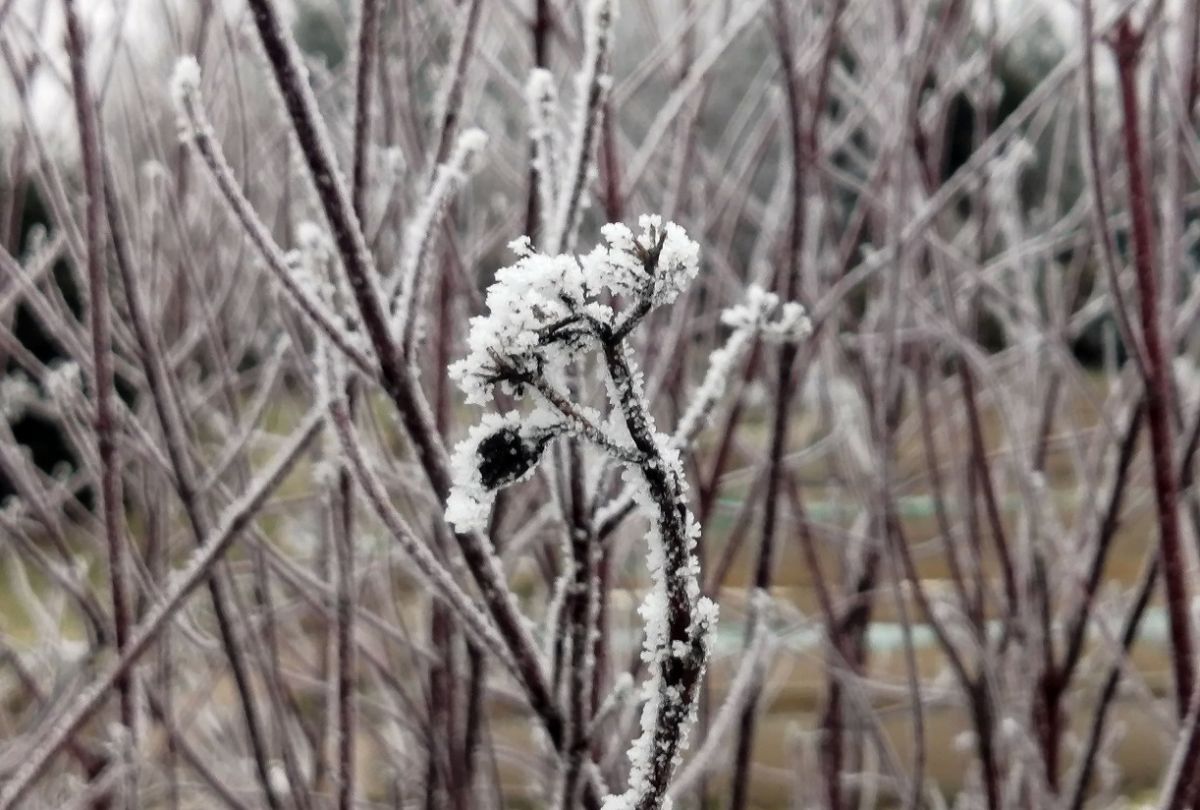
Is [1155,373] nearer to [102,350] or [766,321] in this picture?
[766,321]

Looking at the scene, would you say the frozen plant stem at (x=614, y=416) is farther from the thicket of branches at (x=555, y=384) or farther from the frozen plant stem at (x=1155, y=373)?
the frozen plant stem at (x=1155, y=373)

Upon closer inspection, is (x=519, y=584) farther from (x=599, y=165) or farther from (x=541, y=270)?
(x=541, y=270)

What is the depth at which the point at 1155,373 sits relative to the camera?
1.08 meters

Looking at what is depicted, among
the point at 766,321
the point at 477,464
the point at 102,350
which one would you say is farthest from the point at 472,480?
the point at 102,350

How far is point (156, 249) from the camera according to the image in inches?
60.9

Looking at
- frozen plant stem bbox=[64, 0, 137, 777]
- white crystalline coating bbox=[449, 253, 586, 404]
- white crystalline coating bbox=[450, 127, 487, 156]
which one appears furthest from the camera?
frozen plant stem bbox=[64, 0, 137, 777]

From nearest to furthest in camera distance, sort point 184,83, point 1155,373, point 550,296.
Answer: point 550,296, point 184,83, point 1155,373

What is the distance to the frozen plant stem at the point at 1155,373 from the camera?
1018 mm

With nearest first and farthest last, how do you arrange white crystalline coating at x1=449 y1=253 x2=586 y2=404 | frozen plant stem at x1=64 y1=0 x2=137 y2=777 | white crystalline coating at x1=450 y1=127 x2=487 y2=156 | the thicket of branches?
white crystalline coating at x1=449 y1=253 x2=586 y2=404 < the thicket of branches < white crystalline coating at x1=450 y1=127 x2=487 y2=156 < frozen plant stem at x1=64 y1=0 x2=137 y2=777

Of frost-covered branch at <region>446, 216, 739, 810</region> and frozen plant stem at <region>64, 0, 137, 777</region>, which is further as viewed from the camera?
frozen plant stem at <region>64, 0, 137, 777</region>

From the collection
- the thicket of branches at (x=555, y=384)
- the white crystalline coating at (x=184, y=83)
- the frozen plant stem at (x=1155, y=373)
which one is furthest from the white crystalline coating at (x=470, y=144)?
the frozen plant stem at (x=1155, y=373)

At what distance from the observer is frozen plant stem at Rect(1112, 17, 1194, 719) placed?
102 cm

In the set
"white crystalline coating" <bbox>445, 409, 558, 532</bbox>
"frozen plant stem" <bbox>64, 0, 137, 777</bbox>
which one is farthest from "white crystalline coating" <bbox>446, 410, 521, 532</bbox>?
"frozen plant stem" <bbox>64, 0, 137, 777</bbox>

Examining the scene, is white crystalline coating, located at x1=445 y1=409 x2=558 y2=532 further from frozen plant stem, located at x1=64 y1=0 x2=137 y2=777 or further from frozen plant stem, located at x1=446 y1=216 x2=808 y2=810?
frozen plant stem, located at x1=64 y1=0 x2=137 y2=777
